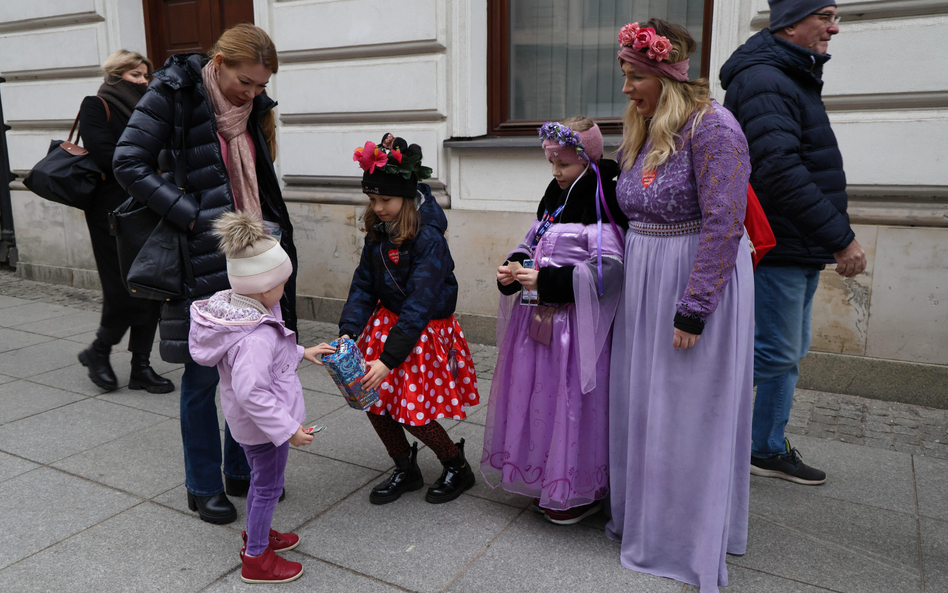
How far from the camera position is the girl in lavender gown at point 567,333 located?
282 cm

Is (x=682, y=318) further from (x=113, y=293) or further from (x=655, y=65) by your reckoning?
(x=113, y=293)

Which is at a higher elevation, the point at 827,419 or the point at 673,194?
the point at 673,194

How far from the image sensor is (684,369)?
8.57 ft

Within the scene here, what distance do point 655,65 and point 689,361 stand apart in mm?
1029

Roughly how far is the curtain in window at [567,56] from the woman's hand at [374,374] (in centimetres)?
350

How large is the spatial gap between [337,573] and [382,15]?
4.44 m

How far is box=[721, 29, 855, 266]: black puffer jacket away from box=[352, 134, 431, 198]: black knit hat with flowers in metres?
1.34

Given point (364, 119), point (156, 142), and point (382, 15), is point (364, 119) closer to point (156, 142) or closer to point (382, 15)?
point (382, 15)

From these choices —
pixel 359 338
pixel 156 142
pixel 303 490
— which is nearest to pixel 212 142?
pixel 156 142

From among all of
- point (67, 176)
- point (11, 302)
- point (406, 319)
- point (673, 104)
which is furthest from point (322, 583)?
point (11, 302)

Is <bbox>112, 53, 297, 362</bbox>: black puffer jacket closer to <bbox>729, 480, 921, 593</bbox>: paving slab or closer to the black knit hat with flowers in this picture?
the black knit hat with flowers

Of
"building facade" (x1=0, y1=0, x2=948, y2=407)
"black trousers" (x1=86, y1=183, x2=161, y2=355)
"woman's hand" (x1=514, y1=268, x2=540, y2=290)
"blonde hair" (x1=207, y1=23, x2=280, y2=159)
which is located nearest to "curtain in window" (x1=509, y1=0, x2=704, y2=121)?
"building facade" (x1=0, y1=0, x2=948, y2=407)

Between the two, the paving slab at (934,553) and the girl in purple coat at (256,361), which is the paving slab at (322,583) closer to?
the girl in purple coat at (256,361)

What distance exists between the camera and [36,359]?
5.48 meters
